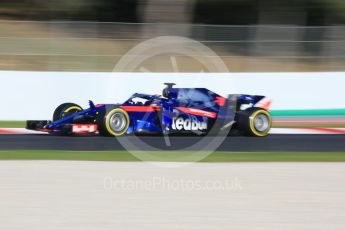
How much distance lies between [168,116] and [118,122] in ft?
2.84

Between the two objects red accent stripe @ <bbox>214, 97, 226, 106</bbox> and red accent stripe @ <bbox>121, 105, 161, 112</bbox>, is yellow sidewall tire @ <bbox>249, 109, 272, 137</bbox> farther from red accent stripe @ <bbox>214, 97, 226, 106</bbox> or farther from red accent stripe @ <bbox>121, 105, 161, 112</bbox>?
red accent stripe @ <bbox>121, 105, 161, 112</bbox>

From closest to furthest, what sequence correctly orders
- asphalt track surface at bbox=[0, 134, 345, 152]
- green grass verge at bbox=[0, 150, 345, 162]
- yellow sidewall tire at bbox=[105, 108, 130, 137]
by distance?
green grass verge at bbox=[0, 150, 345, 162], asphalt track surface at bbox=[0, 134, 345, 152], yellow sidewall tire at bbox=[105, 108, 130, 137]

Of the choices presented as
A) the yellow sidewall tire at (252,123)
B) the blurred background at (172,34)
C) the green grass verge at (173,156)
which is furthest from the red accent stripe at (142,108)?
the blurred background at (172,34)

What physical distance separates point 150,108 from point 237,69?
206 inches

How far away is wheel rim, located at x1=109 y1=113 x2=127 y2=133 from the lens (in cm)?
1093

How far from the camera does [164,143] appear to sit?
10539mm

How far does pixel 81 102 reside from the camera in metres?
14.1

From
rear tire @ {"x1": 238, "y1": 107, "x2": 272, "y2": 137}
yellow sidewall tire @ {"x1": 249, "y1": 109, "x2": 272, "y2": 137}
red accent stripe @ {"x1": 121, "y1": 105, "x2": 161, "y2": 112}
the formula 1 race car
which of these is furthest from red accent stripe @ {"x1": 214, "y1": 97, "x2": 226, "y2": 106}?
red accent stripe @ {"x1": 121, "y1": 105, "x2": 161, "y2": 112}

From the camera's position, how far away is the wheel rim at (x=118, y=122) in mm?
10930

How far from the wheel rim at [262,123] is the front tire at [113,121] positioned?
7.60 feet

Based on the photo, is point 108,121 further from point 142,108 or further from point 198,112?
point 198,112

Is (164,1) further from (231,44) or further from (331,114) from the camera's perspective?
(331,114)

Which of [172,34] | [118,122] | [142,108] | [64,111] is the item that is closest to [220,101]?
[142,108]

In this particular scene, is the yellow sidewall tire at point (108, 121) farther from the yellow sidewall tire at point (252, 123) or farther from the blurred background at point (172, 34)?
the blurred background at point (172, 34)
